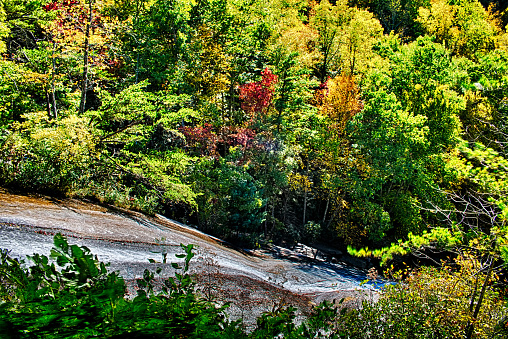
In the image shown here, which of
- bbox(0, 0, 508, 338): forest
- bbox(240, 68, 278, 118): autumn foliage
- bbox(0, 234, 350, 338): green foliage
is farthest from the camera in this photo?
bbox(240, 68, 278, 118): autumn foliage

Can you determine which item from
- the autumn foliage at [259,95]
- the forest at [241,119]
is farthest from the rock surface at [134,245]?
the autumn foliage at [259,95]

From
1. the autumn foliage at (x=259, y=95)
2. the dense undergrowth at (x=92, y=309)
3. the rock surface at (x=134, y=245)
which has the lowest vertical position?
the rock surface at (x=134, y=245)

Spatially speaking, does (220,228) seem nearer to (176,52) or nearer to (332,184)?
(332,184)

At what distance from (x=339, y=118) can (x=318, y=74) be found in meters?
9.63

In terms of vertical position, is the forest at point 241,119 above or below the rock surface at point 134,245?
above

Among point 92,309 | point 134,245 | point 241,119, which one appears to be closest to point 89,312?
point 92,309

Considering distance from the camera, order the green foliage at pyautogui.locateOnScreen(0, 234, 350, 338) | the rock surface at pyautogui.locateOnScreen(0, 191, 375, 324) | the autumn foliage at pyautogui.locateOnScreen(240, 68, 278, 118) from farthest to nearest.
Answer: the autumn foliage at pyautogui.locateOnScreen(240, 68, 278, 118) → the rock surface at pyautogui.locateOnScreen(0, 191, 375, 324) → the green foliage at pyautogui.locateOnScreen(0, 234, 350, 338)

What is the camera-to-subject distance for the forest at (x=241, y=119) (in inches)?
452

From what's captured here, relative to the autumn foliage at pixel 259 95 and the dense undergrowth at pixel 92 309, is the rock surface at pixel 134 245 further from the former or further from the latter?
the autumn foliage at pixel 259 95

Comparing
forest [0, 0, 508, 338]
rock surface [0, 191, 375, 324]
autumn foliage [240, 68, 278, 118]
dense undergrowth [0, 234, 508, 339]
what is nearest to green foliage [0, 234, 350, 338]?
dense undergrowth [0, 234, 508, 339]

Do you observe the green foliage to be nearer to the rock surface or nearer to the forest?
the rock surface

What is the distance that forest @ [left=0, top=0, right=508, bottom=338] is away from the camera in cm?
1149

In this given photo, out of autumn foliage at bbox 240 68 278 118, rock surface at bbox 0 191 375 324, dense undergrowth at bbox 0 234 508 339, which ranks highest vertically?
autumn foliage at bbox 240 68 278 118

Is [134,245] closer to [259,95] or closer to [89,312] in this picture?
[89,312]
